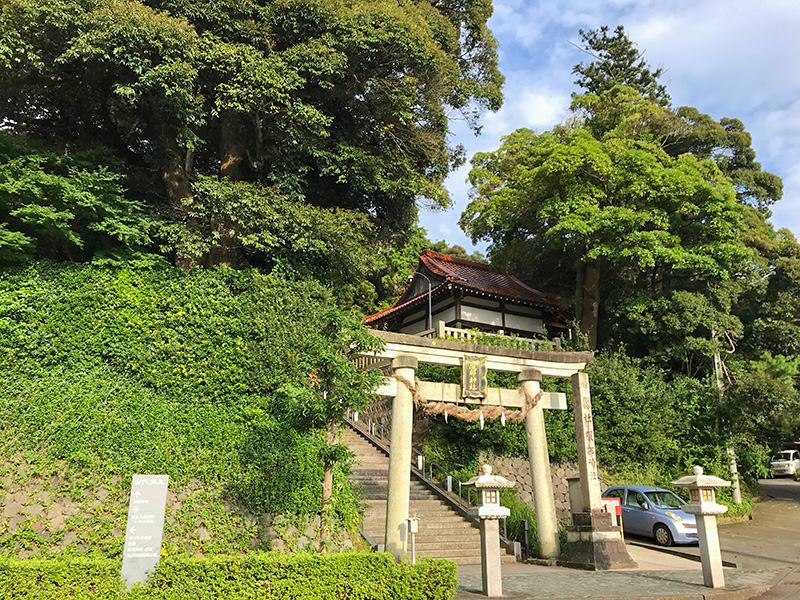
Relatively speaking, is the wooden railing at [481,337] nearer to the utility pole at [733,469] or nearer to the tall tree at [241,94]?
the tall tree at [241,94]

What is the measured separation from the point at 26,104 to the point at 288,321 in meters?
9.89

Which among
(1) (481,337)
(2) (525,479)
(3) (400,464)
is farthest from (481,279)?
(3) (400,464)

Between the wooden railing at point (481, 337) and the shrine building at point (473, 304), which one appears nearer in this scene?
the wooden railing at point (481, 337)

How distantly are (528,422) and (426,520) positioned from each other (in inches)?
147

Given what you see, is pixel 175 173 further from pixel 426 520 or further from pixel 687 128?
pixel 687 128

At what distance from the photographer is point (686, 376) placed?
21.3 metres

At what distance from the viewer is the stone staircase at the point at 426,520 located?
13.1 metres

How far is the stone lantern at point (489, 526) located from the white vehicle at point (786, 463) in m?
31.9

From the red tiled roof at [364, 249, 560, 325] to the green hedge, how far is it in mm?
15324

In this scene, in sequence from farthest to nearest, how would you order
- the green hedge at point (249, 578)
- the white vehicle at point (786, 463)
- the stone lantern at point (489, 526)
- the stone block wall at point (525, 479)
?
the white vehicle at point (786, 463), the stone block wall at point (525, 479), the stone lantern at point (489, 526), the green hedge at point (249, 578)

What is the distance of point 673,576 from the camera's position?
10.5 meters

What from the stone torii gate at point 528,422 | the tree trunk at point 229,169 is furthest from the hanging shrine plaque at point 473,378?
the tree trunk at point 229,169

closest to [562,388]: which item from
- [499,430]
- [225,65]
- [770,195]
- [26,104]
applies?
[499,430]

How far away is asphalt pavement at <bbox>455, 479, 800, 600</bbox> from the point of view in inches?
353
